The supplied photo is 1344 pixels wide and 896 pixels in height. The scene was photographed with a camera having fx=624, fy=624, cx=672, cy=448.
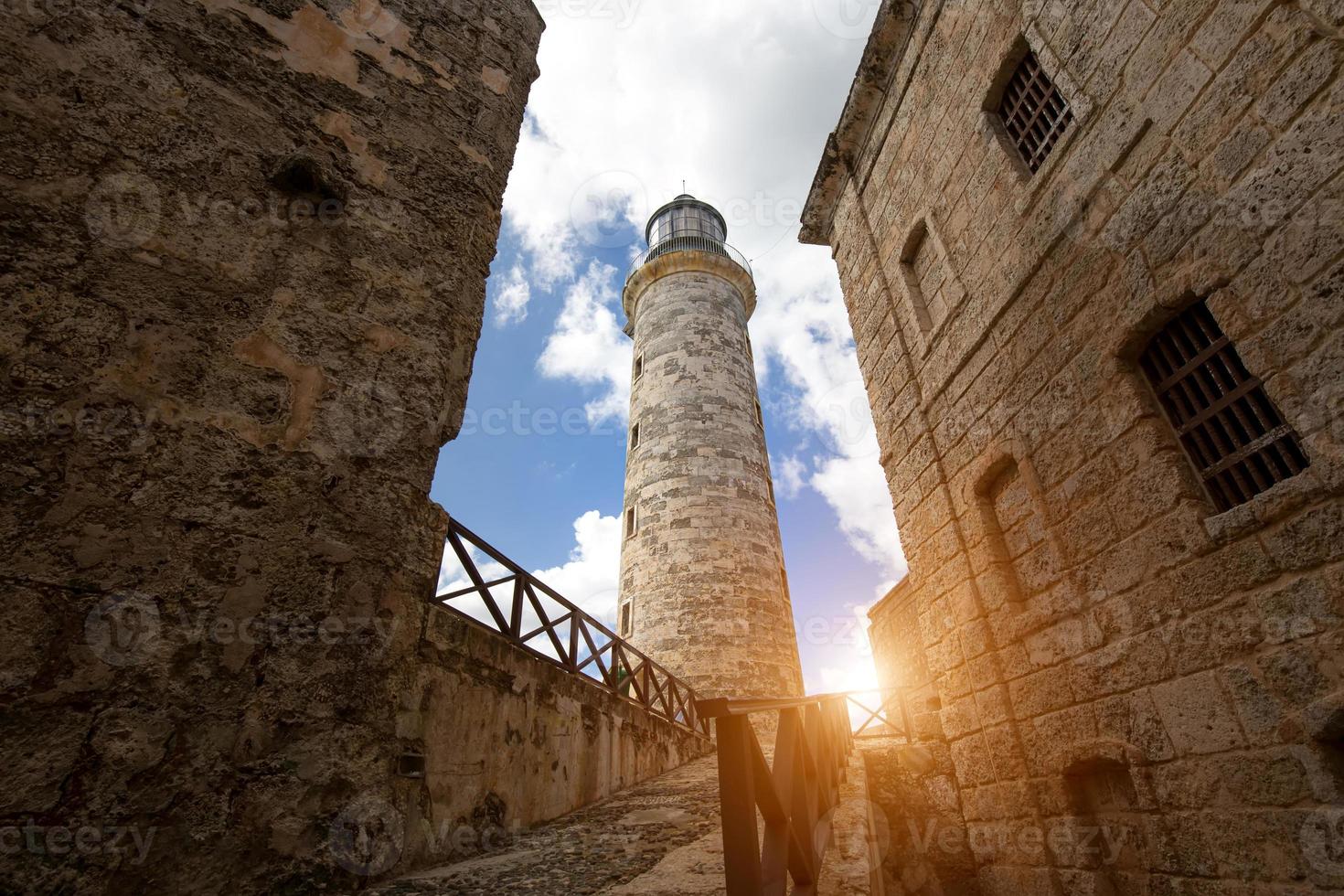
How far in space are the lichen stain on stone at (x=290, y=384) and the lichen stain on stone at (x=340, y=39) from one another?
4.38 ft

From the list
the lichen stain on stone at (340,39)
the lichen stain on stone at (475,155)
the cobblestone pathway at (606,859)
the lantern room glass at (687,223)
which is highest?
the lantern room glass at (687,223)

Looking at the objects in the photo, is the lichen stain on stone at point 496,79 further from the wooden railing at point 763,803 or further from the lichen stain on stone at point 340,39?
the wooden railing at point 763,803

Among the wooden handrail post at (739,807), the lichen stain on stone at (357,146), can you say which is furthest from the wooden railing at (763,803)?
the lichen stain on stone at (357,146)

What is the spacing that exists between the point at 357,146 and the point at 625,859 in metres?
3.82

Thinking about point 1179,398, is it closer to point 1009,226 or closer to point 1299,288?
point 1299,288

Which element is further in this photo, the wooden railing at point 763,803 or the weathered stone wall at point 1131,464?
the weathered stone wall at point 1131,464

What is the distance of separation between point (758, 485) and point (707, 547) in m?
2.31

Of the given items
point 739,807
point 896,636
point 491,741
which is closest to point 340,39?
point 739,807

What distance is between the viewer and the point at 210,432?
1863mm

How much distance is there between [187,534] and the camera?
1715 mm

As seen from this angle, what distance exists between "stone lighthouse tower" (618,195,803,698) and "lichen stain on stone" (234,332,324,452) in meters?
10.00

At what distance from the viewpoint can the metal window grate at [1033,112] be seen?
14.7ft

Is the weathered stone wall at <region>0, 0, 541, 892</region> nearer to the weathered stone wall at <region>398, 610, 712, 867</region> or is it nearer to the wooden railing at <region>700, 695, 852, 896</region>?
the weathered stone wall at <region>398, 610, 712, 867</region>

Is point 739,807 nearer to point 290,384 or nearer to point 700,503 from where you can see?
point 290,384
